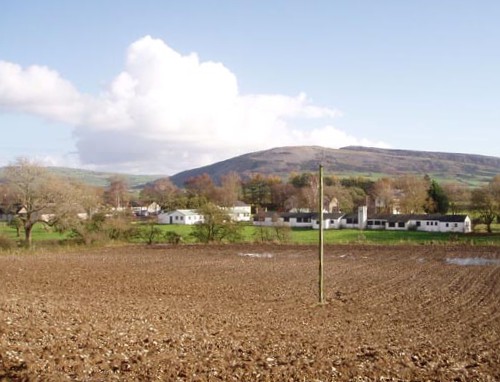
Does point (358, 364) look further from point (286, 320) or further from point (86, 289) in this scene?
point (86, 289)

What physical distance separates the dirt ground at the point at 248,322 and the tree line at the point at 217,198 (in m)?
16.7

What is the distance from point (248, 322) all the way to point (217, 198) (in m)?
116

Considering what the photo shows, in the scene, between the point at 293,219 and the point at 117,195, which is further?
the point at 117,195

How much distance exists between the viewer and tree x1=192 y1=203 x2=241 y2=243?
209 feet

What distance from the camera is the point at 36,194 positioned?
54219 mm

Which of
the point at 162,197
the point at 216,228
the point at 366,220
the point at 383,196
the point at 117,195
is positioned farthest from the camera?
the point at 162,197

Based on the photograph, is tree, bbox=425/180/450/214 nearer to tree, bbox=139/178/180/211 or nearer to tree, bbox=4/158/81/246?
tree, bbox=139/178/180/211

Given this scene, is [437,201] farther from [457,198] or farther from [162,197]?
[162,197]

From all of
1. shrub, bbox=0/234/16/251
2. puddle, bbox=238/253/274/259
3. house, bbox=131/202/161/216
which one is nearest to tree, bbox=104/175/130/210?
house, bbox=131/202/161/216

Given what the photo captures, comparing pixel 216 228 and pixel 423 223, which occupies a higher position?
pixel 423 223

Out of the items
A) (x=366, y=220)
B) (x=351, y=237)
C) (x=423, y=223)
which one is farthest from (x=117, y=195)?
(x=423, y=223)

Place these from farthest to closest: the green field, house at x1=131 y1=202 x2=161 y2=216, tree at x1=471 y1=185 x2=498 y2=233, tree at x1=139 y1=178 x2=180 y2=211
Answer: house at x1=131 y1=202 x2=161 y2=216 < tree at x1=139 y1=178 x2=180 y2=211 < tree at x1=471 y1=185 x2=498 y2=233 < the green field

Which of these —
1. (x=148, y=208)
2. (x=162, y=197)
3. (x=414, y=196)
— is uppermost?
(x=162, y=197)

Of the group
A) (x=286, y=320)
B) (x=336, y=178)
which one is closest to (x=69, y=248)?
(x=286, y=320)
